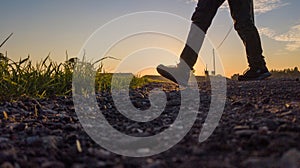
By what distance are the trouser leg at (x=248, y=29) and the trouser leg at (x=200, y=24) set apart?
23 centimetres

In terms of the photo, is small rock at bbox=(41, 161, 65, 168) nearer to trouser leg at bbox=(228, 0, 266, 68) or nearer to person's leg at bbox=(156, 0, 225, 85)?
person's leg at bbox=(156, 0, 225, 85)

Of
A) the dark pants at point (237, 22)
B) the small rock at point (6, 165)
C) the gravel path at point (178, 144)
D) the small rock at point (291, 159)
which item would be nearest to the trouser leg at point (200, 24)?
the dark pants at point (237, 22)

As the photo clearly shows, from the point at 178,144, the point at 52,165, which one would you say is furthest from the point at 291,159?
the point at 52,165

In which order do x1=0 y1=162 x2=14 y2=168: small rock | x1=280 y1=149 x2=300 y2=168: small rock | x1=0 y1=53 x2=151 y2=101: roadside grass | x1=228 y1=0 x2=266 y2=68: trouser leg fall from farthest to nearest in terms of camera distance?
x1=228 y1=0 x2=266 y2=68: trouser leg, x1=0 y1=53 x2=151 y2=101: roadside grass, x1=0 y1=162 x2=14 y2=168: small rock, x1=280 y1=149 x2=300 y2=168: small rock

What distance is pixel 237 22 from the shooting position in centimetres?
476

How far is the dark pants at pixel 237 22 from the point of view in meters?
→ 4.68

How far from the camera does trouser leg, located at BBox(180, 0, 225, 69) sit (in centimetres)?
470

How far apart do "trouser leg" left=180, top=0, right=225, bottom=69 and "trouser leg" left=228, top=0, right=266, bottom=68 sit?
23 centimetres

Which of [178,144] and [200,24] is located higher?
[200,24]

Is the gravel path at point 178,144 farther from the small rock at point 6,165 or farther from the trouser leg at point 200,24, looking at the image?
the trouser leg at point 200,24

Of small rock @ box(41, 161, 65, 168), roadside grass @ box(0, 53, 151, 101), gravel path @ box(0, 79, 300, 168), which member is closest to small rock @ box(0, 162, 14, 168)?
gravel path @ box(0, 79, 300, 168)

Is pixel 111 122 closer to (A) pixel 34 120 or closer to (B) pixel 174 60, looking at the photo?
(A) pixel 34 120

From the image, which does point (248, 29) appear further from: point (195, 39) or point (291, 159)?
point (291, 159)

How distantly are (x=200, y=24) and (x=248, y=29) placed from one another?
57 centimetres
